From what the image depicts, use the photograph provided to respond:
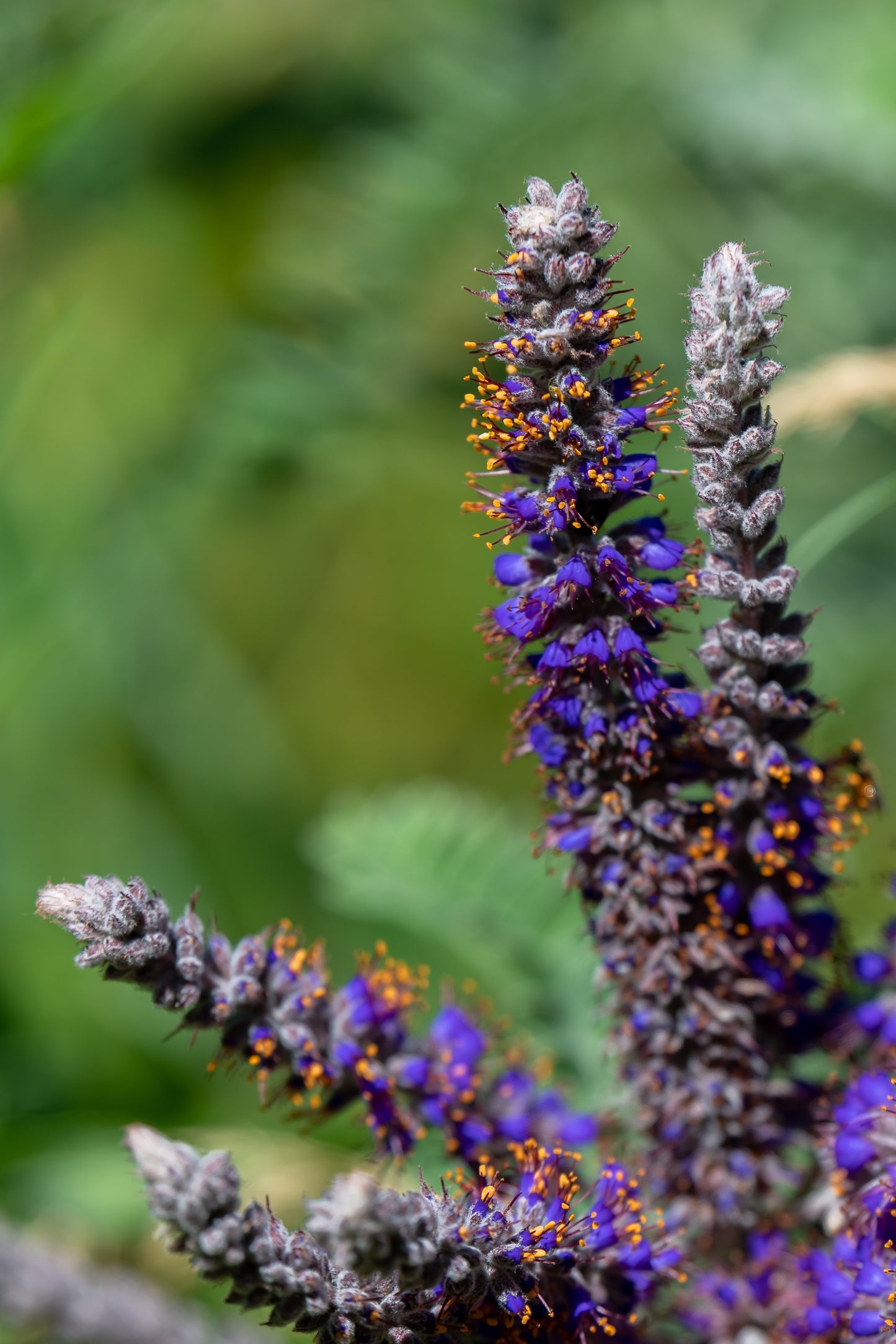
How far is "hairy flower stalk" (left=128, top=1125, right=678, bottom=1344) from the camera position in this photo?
6.00 feet

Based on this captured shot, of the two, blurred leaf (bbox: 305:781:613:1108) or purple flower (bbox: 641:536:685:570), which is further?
blurred leaf (bbox: 305:781:613:1108)

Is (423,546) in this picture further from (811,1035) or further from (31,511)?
(811,1035)

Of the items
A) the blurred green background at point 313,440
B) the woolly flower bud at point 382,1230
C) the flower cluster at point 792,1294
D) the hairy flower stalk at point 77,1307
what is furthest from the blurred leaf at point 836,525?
the hairy flower stalk at point 77,1307

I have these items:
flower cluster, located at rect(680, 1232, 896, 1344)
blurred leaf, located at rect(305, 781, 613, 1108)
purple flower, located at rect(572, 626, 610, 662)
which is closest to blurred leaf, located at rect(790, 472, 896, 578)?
purple flower, located at rect(572, 626, 610, 662)

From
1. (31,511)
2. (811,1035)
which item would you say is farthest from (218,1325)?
(31,511)

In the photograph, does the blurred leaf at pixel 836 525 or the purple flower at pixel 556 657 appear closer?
the purple flower at pixel 556 657

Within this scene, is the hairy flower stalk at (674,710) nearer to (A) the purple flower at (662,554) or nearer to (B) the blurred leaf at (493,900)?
(A) the purple flower at (662,554)

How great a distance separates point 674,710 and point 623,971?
24.3 inches

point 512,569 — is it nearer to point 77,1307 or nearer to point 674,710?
point 674,710

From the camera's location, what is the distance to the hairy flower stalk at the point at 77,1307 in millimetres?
3221

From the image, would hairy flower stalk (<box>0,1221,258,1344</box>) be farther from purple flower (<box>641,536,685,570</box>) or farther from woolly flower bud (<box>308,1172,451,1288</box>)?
purple flower (<box>641,536,685,570</box>)

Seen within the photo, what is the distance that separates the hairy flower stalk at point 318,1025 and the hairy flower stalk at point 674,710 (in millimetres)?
348

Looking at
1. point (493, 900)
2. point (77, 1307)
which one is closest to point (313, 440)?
point (493, 900)

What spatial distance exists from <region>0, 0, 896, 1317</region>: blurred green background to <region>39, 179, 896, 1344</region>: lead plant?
88 centimetres
